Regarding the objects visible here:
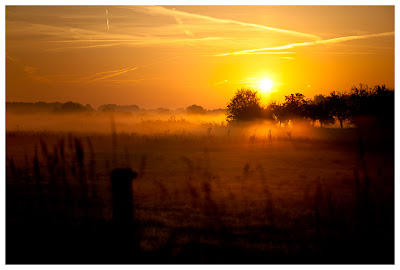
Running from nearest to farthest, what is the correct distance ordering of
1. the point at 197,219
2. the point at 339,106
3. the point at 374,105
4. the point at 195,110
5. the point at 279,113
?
the point at 197,219 → the point at 374,105 → the point at 339,106 → the point at 279,113 → the point at 195,110

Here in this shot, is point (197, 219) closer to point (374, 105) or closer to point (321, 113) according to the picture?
point (374, 105)

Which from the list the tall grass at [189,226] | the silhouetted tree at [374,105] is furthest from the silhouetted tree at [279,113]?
the tall grass at [189,226]

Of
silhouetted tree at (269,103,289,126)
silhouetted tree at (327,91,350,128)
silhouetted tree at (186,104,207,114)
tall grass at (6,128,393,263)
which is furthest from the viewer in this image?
silhouetted tree at (186,104,207,114)

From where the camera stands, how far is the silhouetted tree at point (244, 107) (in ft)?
228

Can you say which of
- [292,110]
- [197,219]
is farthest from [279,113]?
[197,219]

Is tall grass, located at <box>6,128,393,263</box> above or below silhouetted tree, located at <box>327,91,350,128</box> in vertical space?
below

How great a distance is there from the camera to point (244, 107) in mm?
69875

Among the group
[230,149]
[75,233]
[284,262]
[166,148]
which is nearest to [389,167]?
[230,149]

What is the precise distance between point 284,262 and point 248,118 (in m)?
62.2

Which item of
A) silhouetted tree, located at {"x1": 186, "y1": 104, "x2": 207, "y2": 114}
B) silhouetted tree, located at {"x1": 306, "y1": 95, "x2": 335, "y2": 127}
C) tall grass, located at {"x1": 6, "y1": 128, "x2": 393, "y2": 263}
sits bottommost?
tall grass, located at {"x1": 6, "y1": 128, "x2": 393, "y2": 263}

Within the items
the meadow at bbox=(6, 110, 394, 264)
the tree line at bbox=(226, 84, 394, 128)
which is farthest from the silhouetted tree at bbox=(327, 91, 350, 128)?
the meadow at bbox=(6, 110, 394, 264)

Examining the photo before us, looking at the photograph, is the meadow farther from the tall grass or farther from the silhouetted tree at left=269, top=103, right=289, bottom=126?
the silhouetted tree at left=269, top=103, right=289, bottom=126

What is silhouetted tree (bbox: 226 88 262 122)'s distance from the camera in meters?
69.4
